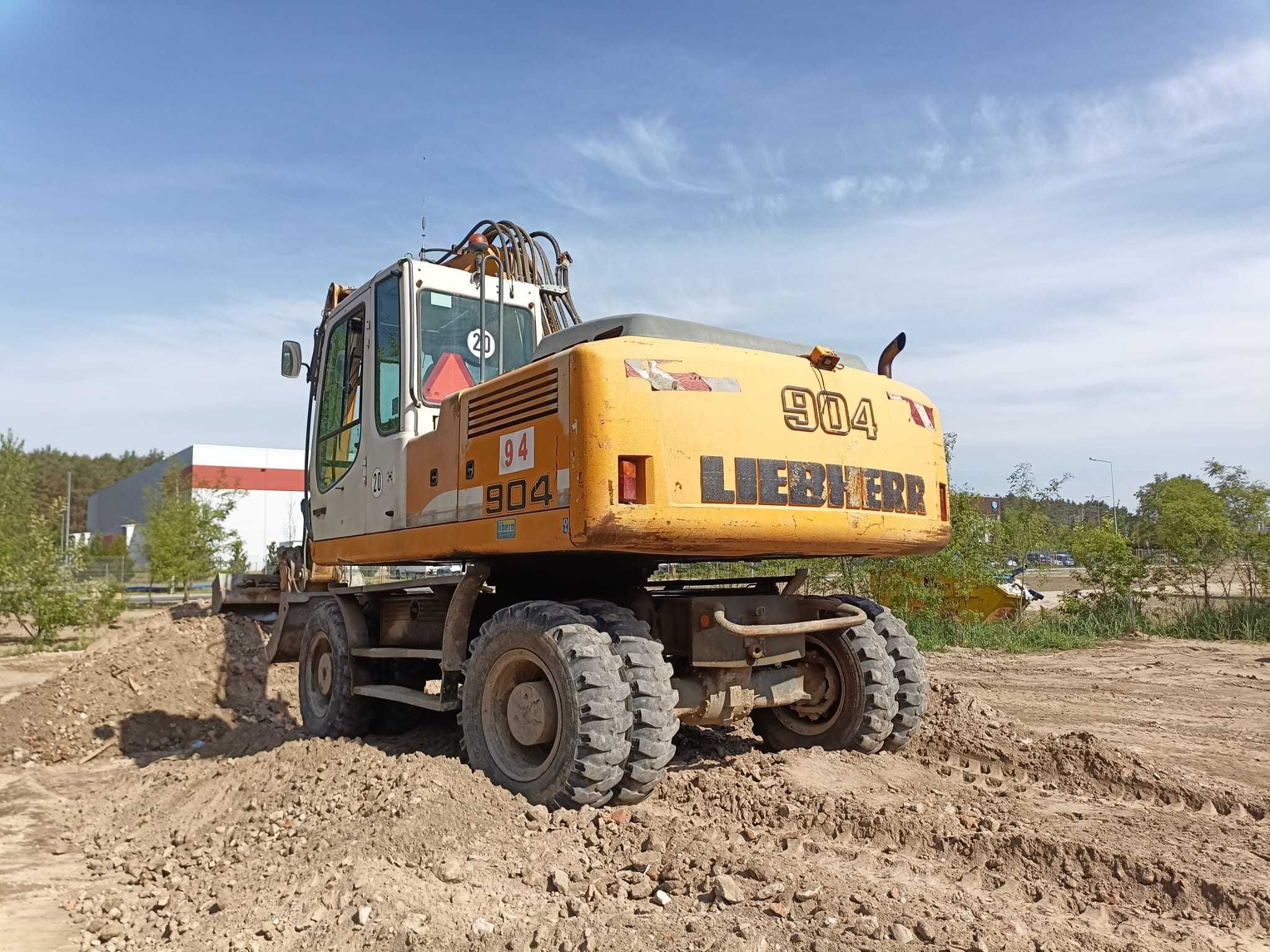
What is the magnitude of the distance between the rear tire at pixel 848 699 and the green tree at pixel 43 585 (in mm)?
15646

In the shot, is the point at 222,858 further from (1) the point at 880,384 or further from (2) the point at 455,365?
(1) the point at 880,384

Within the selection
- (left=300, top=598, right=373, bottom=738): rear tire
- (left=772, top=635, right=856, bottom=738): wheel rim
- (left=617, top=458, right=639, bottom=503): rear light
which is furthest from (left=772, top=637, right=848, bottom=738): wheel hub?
(left=300, top=598, right=373, bottom=738): rear tire

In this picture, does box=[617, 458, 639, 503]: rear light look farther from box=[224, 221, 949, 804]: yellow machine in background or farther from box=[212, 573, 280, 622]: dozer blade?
box=[212, 573, 280, 622]: dozer blade

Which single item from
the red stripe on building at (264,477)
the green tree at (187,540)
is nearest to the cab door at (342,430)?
the green tree at (187,540)

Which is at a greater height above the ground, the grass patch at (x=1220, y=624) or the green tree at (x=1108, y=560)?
the green tree at (x=1108, y=560)

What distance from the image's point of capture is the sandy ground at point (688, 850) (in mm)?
3494

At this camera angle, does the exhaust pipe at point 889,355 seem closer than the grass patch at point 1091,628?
Yes

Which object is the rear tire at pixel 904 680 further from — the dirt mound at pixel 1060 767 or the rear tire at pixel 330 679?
the rear tire at pixel 330 679

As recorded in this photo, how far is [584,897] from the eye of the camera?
3.78 meters

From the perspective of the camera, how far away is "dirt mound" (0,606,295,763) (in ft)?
28.5

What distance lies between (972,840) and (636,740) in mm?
1633

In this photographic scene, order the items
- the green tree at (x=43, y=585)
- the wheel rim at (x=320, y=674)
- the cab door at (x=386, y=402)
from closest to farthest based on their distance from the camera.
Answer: the cab door at (x=386, y=402) < the wheel rim at (x=320, y=674) < the green tree at (x=43, y=585)

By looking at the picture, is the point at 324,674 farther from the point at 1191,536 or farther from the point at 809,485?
the point at 1191,536

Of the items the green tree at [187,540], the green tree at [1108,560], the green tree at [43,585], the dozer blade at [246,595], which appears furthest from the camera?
the green tree at [187,540]
